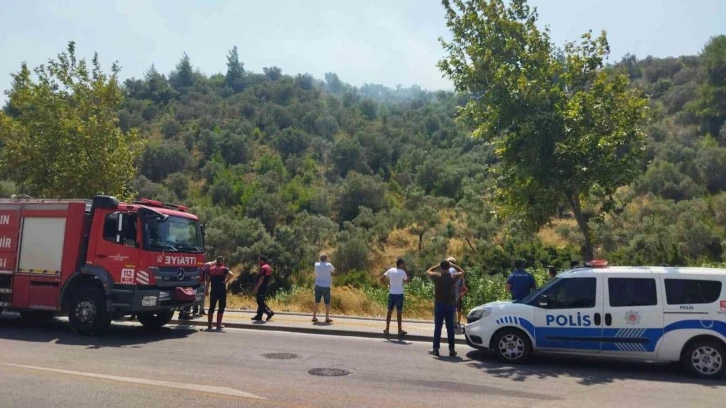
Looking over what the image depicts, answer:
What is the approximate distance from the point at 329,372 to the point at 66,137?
49.9 feet

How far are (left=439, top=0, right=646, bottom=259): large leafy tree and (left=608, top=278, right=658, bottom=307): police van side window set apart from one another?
3.18m

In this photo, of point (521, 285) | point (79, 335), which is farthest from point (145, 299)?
point (521, 285)

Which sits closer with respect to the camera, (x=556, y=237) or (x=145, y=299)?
(x=145, y=299)

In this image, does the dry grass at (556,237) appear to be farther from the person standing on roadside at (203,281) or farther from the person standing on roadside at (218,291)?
the person standing on roadside at (218,291)

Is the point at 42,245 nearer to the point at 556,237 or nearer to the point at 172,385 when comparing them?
the point at 172,385

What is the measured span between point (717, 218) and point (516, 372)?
130 feet

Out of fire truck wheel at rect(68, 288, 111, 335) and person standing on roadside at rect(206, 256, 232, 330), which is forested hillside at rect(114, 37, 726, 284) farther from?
fire truck wheel at rect(68, 288, 111, 335)

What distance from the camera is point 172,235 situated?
1392cm

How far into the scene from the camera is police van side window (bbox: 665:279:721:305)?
9875mm

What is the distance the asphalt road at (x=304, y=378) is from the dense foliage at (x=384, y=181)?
17.3 feet

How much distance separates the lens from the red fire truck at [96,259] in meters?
13.1

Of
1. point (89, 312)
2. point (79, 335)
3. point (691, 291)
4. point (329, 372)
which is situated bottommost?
point (329, 372)

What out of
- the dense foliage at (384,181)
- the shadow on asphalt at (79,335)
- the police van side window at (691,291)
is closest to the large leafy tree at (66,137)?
the dense foliage at (384,181)

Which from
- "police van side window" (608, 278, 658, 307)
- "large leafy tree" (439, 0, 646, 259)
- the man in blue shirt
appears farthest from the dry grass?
"police van side window" (608, 278, 658, 307)
